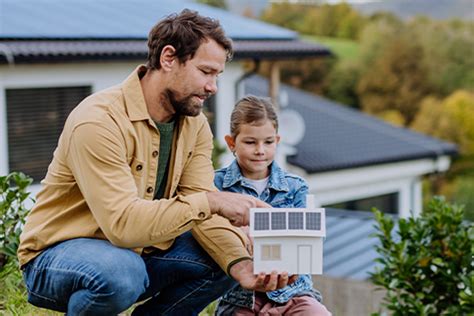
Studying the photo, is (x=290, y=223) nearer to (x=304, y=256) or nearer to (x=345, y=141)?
(x=304, y=256)

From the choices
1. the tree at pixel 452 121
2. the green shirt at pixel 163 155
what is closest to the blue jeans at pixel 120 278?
the green shirt at pixel 163 155

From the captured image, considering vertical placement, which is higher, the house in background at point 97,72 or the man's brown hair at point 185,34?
the house in background at point 97,72

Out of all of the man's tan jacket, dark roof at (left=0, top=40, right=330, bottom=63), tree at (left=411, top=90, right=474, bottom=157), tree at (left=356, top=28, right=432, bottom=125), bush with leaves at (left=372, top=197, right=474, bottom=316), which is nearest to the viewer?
the man's tan jacket

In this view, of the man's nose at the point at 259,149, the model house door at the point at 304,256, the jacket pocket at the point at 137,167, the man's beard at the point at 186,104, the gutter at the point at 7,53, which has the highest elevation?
the gutter at the point at 7,53

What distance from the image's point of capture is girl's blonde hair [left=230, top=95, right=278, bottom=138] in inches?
175

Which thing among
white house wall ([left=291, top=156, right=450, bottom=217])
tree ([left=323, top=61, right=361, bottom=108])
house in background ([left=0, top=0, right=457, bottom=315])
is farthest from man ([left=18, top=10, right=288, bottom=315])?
tree ([left=323, top=61, right=361, bottom=108])

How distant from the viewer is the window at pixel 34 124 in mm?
13703

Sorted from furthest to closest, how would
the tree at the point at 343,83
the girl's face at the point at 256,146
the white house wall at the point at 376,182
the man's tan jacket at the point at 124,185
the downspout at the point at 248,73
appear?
the tree at the point at 343,83
the white house wall at the point at 376,182
the downspout at the point at 248,73
the girl's face at the point at 256,146
the man's tan jacket at the point at 124,185

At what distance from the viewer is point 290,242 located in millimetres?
3879

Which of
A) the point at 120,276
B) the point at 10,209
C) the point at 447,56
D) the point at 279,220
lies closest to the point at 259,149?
the point at 279,220

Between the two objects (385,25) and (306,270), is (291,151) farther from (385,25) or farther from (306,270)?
(385,25)

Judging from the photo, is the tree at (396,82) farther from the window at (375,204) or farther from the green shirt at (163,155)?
the green shirt at (163,155)

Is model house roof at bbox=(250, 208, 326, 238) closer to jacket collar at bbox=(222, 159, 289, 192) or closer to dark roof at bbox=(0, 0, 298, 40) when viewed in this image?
jacket collar at bbox=(222, 159, 289, 192)

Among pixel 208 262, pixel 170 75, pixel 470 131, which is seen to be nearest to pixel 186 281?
pixel 208 262
